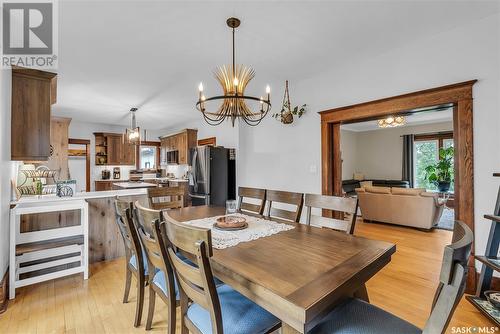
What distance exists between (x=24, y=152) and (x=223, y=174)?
3.13m

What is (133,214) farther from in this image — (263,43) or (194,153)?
(194,153)

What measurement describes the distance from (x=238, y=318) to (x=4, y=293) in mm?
2288

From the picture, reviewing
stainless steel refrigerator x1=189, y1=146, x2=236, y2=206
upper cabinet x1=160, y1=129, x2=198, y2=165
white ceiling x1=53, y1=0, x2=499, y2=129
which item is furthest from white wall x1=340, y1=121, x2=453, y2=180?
white ceiling x1=53, y1=0, x2=499, y2=129

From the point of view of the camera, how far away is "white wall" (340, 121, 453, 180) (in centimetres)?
780

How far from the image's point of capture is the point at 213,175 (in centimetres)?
496

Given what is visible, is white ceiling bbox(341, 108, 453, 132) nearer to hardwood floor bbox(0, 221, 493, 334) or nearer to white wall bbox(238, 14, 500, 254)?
white wall bbox(238, 14, 500, 254)

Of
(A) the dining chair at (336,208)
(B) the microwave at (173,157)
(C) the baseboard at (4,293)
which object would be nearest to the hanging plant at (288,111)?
(A) the dining chair at (336,208)

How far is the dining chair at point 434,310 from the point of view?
29.4 inches

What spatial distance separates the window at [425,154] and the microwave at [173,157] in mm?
7228

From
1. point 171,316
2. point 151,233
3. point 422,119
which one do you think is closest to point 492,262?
point 171,316

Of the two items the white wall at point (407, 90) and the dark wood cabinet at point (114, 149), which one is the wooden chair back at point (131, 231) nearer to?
the white wall at point (407, 90)

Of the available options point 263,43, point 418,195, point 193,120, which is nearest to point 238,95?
point 263,43

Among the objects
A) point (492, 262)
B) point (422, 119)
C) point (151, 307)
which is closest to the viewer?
point (151, 307)

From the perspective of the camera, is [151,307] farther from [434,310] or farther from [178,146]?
[178,146]
